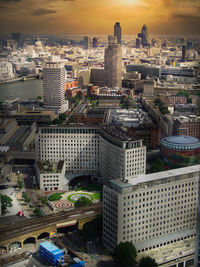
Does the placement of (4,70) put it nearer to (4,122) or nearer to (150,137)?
(4,122)

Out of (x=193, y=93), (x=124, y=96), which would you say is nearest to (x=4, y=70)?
(x=193, y=93)

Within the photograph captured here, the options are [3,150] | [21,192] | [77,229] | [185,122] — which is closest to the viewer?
[77,229]

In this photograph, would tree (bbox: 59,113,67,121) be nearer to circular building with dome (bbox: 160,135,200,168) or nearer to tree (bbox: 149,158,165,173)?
tree (bbox: 149,158,165,173)

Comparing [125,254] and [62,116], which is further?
[62,116]

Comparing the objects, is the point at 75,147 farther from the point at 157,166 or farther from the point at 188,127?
the point at 188,127

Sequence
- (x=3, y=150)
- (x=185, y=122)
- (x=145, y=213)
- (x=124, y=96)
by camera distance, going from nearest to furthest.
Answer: (x=145, y=213), (x=3, y=150), (x=185, y=122), (x=124, y=96)

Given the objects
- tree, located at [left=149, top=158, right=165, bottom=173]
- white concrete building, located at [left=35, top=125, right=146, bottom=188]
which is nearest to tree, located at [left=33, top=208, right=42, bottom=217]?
white concrete building, located at [left=35, top=125, right=146, bottom=188]

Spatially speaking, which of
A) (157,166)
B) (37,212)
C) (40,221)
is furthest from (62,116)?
(40,221)
